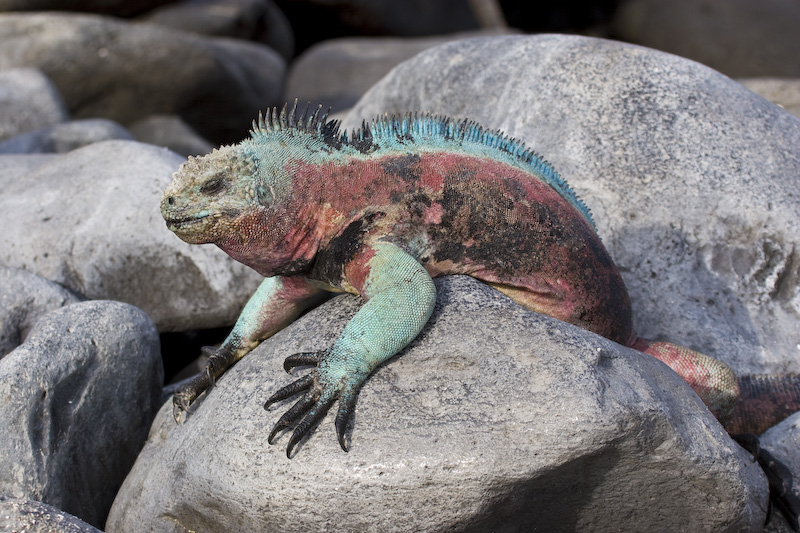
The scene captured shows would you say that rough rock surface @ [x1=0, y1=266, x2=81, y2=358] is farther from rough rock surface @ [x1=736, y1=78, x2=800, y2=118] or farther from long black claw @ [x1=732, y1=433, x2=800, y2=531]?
rough rock surface @ [x1=736, y1=78, x2=800, y2=118]

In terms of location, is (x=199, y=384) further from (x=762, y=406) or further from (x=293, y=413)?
(x=762, y=406)

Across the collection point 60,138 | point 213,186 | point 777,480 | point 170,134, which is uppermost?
point 213,186

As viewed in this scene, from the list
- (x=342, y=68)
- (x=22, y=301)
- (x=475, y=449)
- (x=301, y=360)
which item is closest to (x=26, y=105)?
(x=22, y=301)

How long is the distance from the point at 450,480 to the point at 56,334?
164 centimetres

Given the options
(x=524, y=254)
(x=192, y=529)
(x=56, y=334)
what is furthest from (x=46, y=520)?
(x=524, y=254)

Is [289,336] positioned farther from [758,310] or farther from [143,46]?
[143,46]

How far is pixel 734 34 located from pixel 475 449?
41.5 ft

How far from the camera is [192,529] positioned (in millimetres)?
2572

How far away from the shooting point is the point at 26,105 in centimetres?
693

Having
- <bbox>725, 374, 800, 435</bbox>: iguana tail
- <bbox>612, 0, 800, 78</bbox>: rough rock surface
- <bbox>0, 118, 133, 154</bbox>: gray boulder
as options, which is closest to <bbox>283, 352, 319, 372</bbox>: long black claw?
<bbox>725, 374, 800, 435</bbox>: iguana tail

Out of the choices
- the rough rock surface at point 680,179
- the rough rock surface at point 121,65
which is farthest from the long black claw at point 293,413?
the rough rock surface at point 121,65

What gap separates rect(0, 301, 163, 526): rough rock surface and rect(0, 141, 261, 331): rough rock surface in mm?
816

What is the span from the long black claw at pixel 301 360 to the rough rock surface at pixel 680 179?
1880 millimetres

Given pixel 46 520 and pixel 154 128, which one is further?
pixel 154 128
